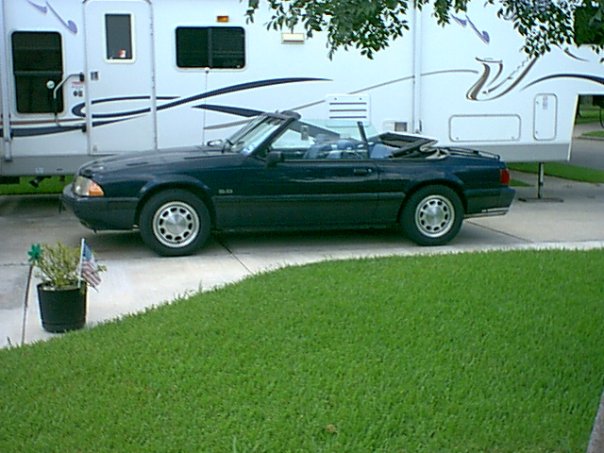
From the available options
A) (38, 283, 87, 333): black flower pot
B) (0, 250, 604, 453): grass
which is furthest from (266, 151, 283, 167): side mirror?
(38, 283, 87, 333): black flower pot

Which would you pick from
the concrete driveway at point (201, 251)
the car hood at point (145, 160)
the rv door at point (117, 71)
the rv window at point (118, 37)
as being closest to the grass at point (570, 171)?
the concrete driveway at point (201, 251)

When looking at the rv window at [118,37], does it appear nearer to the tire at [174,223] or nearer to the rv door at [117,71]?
the rv door at [117,71]

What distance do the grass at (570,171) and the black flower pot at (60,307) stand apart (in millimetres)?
10881

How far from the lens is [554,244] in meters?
10.0

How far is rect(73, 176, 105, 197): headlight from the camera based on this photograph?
9078mm

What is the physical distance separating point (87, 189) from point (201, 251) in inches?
54.3

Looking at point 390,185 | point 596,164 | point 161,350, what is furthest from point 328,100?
point 596,164

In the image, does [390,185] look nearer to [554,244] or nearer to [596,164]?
[554,244]

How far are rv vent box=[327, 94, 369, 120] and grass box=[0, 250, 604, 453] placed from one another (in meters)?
4.92

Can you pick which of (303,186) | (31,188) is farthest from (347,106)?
(31,188)

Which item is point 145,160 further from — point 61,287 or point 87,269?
point 61,287

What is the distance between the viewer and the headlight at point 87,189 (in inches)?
357

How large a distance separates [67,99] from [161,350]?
6.41 metres

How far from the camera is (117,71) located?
11.4m
